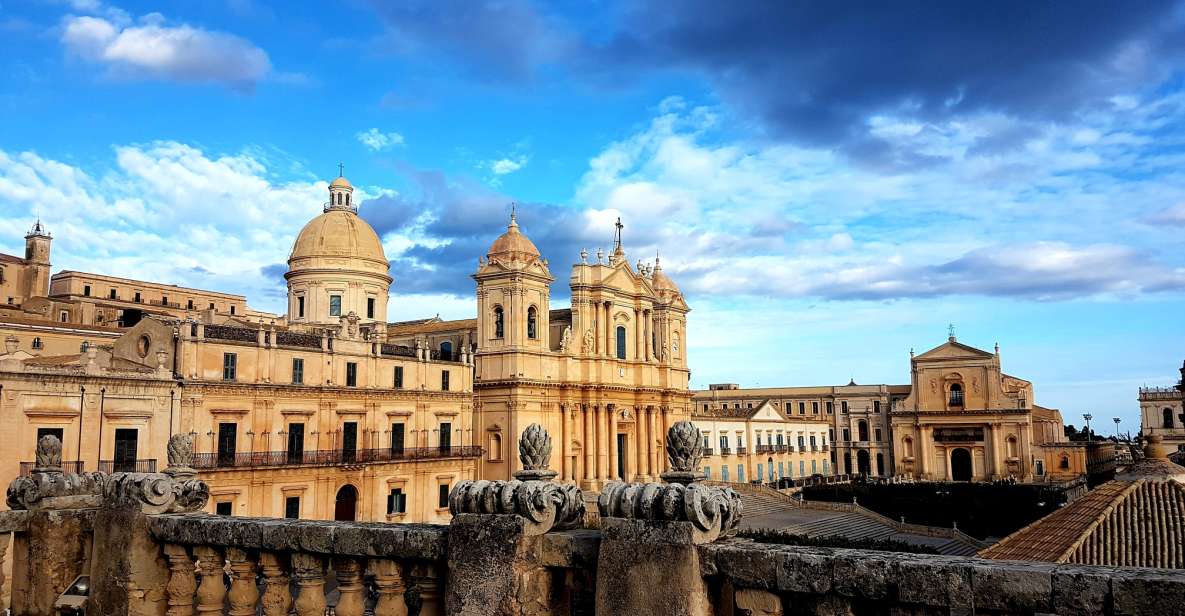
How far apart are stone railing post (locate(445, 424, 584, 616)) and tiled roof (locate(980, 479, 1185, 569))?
10.8 meters

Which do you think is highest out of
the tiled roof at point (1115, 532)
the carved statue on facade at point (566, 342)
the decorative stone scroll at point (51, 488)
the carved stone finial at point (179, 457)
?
the carved statue on facade at point (566, 342)

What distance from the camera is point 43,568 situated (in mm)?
8211

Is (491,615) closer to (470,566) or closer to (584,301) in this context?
(470,566)

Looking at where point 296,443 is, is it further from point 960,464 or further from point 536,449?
point 960,464

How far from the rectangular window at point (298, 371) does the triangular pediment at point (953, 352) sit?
62.7 meters

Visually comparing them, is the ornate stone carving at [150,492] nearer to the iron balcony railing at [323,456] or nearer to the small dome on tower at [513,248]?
the iron balcony railing at [323,456]

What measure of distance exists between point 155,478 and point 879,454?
89.5 metres

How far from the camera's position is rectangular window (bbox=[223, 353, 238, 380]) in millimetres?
36125

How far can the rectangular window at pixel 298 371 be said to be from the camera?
3897 centimetres

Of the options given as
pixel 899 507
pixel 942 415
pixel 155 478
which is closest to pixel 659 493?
pixel 155 478

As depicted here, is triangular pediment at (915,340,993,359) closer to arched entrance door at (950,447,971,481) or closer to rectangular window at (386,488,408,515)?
arched entrance door at (950,447,971,481)

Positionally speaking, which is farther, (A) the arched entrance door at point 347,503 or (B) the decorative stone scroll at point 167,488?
(A) the arched entrance door at point 347,503

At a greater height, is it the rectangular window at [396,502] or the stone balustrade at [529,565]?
the stone balustrade at [529,565]

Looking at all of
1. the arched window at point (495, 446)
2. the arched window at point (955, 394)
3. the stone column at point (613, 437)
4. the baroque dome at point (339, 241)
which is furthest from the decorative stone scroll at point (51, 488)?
the arched window at point (955, 394)
